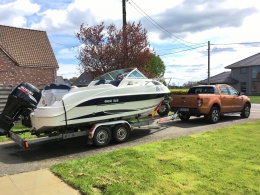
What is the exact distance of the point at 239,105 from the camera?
42.0 ft

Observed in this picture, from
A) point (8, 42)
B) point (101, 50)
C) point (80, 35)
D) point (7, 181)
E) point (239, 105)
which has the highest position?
point (8, 42)

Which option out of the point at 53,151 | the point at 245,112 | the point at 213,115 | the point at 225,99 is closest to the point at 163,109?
the point at 213,115

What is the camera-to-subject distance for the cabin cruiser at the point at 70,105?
22.0ft

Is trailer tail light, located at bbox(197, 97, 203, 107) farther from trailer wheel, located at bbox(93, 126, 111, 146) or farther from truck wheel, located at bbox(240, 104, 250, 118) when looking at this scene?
trailer wheel, located at bbox(93, 126, 111, 146)

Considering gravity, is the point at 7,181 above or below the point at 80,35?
below

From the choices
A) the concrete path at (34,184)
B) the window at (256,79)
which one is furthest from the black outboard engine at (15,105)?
the window at (256,79)

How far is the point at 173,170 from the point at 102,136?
2947mm

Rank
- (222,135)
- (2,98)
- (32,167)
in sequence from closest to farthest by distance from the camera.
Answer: (32,167), (222,135), (2,98)

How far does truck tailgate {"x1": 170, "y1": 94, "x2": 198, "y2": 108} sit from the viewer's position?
10984 mm

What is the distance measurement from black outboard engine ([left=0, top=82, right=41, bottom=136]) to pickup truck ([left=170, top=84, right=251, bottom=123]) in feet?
21.6

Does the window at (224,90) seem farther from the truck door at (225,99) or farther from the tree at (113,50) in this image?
the tree at (113,50)

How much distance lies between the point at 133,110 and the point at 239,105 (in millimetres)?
7081

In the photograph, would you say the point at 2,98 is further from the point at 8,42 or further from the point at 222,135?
the point at 8,42

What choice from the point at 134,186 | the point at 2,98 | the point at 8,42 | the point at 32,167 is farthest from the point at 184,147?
the point at 8,42
